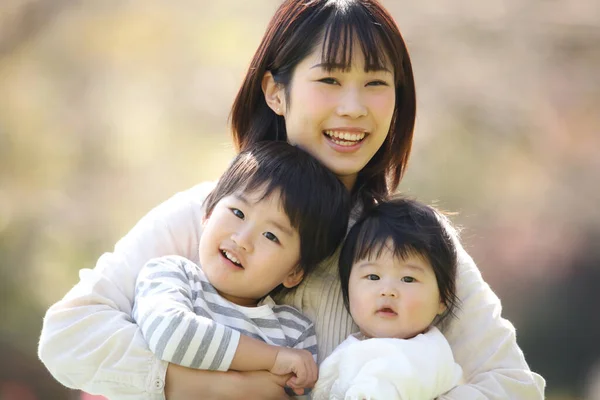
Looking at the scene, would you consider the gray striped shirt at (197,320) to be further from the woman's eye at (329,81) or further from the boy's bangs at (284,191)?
the woman's eye at (329,81)

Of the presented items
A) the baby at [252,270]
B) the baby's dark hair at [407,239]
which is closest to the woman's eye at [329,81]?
the baby at [252,270]

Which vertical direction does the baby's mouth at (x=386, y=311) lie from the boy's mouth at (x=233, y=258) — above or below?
below

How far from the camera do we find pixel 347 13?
8.40 feet

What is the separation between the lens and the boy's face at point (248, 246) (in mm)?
2236

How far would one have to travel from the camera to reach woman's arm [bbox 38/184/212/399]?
7.16 feet

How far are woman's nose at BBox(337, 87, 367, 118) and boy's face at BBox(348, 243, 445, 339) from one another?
1.41 feet

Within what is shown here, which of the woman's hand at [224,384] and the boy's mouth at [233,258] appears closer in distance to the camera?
the woman's hand at [224,384]

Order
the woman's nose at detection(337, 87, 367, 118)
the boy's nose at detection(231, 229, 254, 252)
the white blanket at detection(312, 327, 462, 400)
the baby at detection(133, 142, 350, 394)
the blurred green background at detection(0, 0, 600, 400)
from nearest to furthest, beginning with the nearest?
the white blanket at detection(312, 327, 462, 400) < the baby at detection(133, 142, 350, 394) < the boy's nose at detection(231, 229, 254, 252) < the woman's nose at detection(337, 87, 367, 118) < the blurred green background at detection(0, 0, 600, 400)

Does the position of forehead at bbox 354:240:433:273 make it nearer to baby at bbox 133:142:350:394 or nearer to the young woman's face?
baby at bbox 133:142:350:394

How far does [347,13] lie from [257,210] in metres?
0.66

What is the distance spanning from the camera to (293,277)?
2.35 meters

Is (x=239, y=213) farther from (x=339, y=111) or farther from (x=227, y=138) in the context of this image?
(x=227, y=138)

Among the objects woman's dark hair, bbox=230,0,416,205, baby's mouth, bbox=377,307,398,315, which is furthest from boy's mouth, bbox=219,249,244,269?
woman's dark hair, bbox=230,0,416,205

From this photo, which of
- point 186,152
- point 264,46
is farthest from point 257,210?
point 186,152
